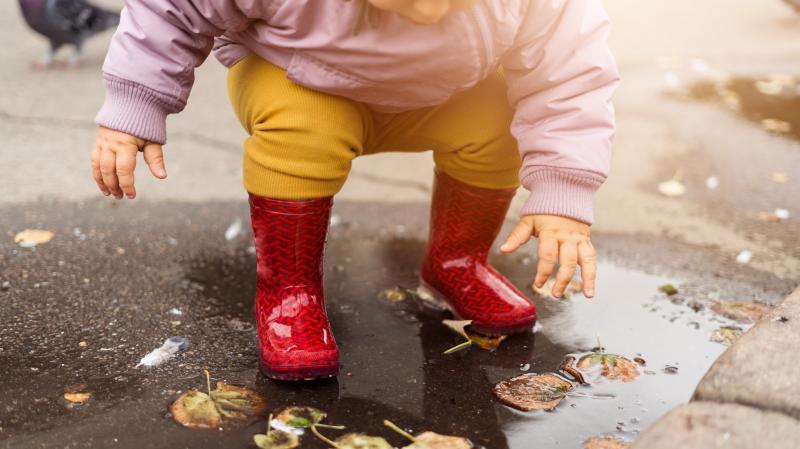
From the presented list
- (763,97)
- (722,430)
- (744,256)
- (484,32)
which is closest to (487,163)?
(484,32)

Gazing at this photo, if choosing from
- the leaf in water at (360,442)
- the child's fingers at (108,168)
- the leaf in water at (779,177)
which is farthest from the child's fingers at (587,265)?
the leaf in water at (779,177)

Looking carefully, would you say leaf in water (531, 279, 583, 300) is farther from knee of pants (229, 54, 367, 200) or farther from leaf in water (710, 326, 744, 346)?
knee of pants (229, 54, 367, 200)

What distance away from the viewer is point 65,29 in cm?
407

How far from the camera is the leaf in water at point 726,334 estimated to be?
196cm

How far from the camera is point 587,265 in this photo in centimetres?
166

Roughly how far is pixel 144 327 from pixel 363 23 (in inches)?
31.9

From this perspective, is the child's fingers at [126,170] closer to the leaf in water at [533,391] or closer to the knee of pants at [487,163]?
the knee of pants at [487,163]

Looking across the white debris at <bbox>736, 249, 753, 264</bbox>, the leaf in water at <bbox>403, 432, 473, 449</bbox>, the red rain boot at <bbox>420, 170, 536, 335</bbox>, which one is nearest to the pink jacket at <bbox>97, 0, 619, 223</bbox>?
the red rain boot at <bbox>420, 170, 536, 335</bbox>

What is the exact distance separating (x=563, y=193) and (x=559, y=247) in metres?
0.11

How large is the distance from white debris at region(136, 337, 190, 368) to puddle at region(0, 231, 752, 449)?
0.9 inches

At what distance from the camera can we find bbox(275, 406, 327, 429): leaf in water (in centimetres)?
156

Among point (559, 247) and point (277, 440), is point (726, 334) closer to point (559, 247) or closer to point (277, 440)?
point (559, 247)

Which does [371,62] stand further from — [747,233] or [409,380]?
[747,233]

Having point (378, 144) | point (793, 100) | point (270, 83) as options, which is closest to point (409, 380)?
point (378, 144)
